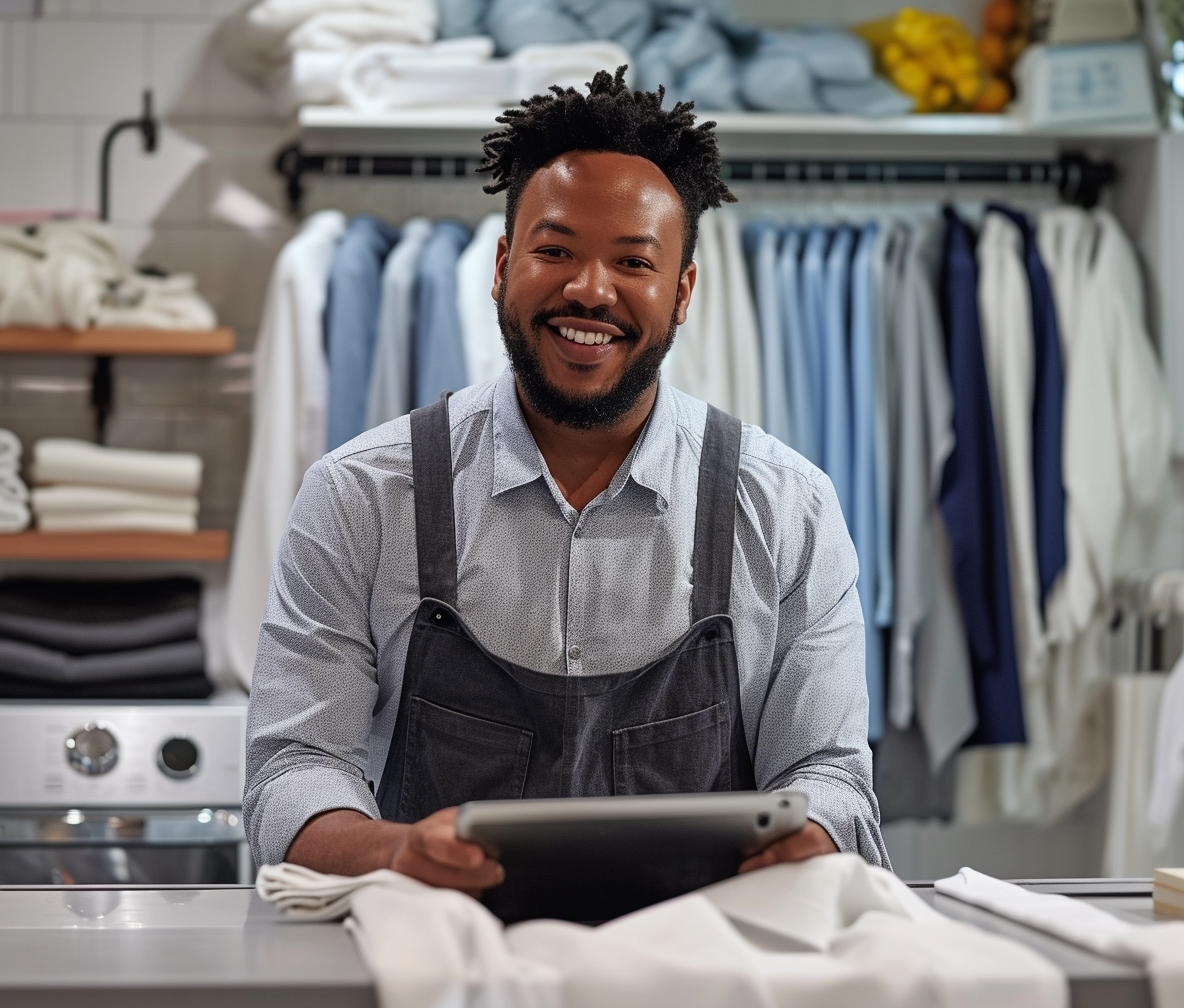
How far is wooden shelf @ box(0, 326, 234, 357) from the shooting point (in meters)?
2.71

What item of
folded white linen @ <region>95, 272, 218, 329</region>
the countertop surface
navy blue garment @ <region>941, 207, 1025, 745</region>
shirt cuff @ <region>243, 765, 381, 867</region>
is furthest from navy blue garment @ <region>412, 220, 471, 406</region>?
the countertop surface

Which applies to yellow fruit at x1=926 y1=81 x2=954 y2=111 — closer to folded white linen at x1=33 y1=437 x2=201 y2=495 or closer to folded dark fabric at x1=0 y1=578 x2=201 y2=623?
A: folded white linen at x1=33 y1=437 x2=201 y2=495

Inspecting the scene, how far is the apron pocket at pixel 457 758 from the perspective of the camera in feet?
4.77

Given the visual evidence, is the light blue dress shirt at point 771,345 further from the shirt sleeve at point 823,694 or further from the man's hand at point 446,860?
the man's hand at point 446,860

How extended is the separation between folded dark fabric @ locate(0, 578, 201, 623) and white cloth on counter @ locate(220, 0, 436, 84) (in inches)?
43.0

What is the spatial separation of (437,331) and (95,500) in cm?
72

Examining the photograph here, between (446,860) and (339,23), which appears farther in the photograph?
(339,23)

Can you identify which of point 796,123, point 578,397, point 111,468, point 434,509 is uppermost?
point 796,123

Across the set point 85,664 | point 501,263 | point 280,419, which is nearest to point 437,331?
point 280,419

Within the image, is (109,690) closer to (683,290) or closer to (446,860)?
(683,290)

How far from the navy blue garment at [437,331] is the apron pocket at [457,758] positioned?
3.82 feet

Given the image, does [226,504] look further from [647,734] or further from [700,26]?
[647,734]

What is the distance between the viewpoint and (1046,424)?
2.77 metres

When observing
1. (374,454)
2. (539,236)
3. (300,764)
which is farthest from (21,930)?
(539,236)
